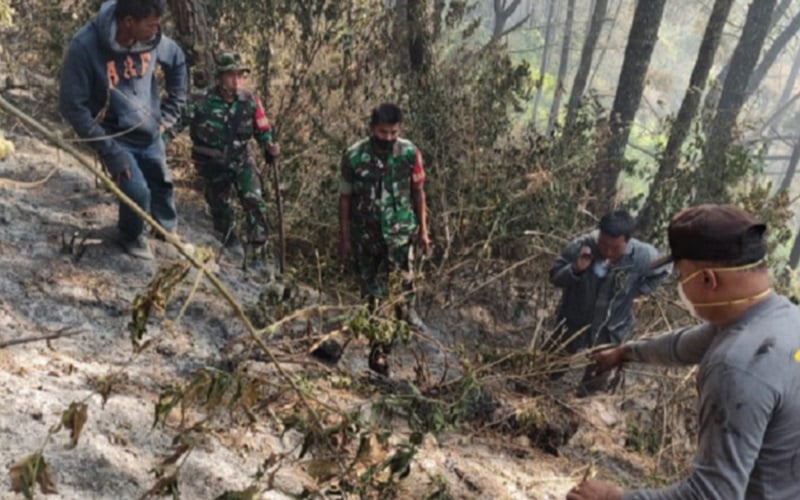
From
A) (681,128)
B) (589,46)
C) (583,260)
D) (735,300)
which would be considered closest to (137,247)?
(583,260)

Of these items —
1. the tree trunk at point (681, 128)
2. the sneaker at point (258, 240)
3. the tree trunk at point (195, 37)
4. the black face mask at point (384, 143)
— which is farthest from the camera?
the tree trunk at point (681, 128)

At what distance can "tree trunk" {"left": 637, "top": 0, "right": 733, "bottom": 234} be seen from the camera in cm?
687

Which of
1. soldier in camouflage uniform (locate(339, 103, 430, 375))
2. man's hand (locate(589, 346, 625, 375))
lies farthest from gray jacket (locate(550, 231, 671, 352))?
man's hand (locate(589, 346, 625, 375))

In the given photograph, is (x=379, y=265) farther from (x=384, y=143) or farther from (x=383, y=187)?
(x=384, y=143)

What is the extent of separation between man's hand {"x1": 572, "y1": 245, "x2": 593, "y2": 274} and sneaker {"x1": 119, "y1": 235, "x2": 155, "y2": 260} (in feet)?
8.83

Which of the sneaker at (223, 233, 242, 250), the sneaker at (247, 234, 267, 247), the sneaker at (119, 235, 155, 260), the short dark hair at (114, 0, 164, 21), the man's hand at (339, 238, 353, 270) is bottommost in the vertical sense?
the sneaker at (223, 233, 242, 250)

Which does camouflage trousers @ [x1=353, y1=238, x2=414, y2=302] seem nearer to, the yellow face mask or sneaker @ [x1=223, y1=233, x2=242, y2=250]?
sneaker @ [x1=223, y1=233, x2=242, y2=250]

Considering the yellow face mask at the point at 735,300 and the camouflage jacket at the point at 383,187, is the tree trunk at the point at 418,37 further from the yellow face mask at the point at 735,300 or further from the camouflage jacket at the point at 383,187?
the yellow face mask at the point at 735,300

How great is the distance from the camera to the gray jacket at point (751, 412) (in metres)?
1.62

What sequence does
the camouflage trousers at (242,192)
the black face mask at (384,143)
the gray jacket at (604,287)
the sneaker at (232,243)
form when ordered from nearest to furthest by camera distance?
the black face mask at (384,143) → the gray jacket at (604,287) → the camouflage trousers at (242,192) → the sneaker at (232,243)

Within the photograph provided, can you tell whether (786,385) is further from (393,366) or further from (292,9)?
(292,9)

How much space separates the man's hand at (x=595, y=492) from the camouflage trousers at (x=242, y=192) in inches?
139

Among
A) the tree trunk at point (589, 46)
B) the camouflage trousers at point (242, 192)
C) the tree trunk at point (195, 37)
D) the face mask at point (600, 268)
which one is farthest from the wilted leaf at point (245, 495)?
the tree trunk at point (589, 46)

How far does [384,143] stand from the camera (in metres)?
4.12
